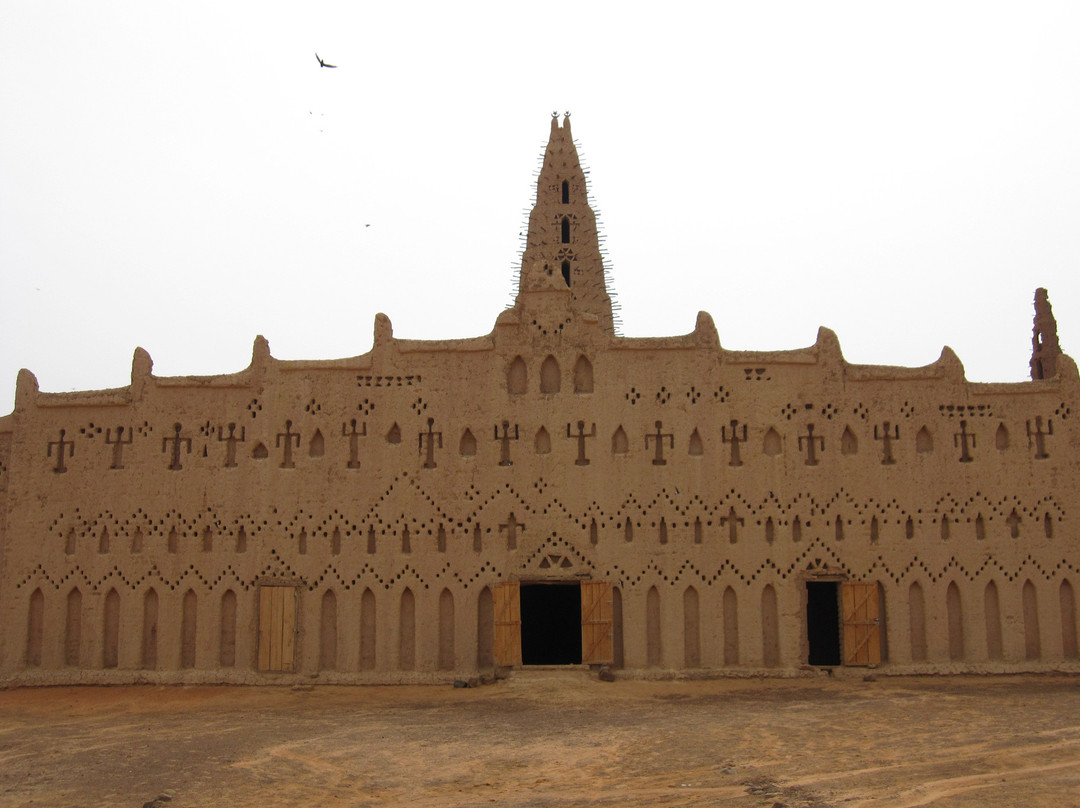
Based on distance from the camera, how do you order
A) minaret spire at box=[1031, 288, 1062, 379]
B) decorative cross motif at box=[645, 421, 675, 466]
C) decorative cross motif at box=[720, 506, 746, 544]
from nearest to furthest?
decorative cross motif at box=[720, 506, 746, 544] → decorative cross motif at box=[645, 421, 675, 466] → minaret spire at box=[1031, 288, 1062, 379]

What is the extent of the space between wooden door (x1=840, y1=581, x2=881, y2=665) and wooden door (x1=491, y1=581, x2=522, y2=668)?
5.72 metres

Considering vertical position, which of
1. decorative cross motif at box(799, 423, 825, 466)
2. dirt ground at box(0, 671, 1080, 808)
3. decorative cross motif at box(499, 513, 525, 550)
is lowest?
dirt ground at box(0, 671, 1080, 808)

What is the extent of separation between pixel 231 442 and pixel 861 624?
38.8 ft

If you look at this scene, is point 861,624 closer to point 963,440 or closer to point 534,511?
point 963,440

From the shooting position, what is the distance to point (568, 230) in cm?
2595

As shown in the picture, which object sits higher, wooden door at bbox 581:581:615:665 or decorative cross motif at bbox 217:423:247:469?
decorative cross motif at bbox 217:423:247:469

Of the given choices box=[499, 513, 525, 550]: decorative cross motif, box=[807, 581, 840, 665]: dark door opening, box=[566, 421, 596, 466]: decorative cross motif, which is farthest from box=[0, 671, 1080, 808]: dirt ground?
box=[807, 581, 840, 665]: dark door opening

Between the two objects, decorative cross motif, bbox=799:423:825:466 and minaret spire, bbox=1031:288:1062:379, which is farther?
minaret spire, bbox=1031:288:1062:379

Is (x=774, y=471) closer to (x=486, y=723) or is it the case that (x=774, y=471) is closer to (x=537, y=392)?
(x=537, y=392)

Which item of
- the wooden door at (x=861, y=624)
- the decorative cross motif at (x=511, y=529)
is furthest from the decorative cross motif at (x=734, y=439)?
the decorative cross motif at (x=511, y=529)

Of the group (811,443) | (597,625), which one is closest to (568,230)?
(811,443)

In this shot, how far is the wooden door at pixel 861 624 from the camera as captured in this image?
16.1 meters

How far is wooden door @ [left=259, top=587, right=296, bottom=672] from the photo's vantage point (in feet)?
53.8

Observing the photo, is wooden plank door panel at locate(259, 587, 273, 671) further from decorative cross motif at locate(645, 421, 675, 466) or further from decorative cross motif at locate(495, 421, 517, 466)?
decorative cross motif at locate(645, 421, 675, 466)
